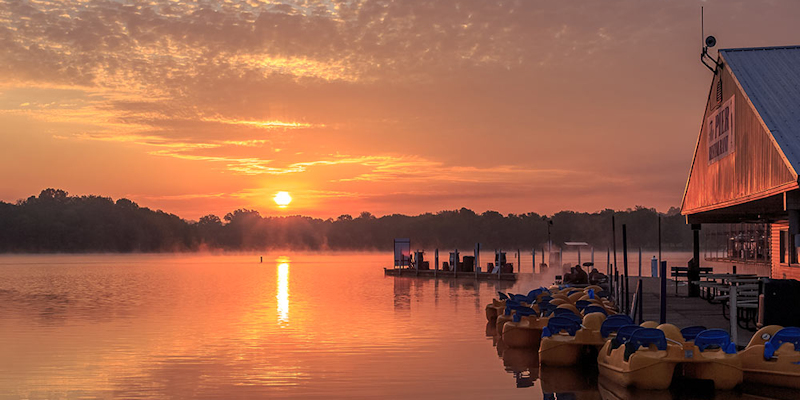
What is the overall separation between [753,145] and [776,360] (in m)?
9.13

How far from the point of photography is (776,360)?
17297 millimetres

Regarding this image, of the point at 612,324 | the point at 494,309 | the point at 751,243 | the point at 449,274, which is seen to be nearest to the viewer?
the point at 612,324

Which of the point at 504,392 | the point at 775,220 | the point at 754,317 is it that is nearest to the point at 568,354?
the point at 504,392

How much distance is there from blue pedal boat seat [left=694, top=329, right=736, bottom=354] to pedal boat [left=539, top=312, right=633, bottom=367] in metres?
2.97

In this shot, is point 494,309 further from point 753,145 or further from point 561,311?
point 753,145

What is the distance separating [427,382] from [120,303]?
106ft

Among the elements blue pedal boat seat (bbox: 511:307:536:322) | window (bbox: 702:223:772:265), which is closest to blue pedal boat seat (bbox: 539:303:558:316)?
blue pedal boat seat (bbox: 511:307:536:322)

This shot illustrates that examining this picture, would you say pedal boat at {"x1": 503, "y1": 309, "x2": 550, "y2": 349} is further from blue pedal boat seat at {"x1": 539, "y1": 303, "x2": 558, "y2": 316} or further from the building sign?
the building sign

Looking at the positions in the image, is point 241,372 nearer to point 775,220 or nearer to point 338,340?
point 338,340

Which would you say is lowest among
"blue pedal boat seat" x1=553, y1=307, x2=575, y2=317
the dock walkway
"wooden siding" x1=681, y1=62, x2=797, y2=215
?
the dock walkway

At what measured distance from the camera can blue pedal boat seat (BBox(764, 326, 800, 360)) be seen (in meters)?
17.1

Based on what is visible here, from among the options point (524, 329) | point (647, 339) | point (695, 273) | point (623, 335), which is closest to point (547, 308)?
point (524, 329)

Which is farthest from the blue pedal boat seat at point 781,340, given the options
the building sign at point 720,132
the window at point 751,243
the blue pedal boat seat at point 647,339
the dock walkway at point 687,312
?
the window at point 751,243

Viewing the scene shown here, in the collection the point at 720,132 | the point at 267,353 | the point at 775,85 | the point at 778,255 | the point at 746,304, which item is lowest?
the point at 267,353
